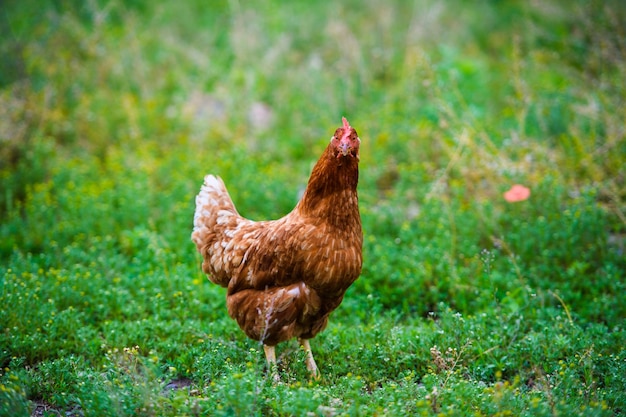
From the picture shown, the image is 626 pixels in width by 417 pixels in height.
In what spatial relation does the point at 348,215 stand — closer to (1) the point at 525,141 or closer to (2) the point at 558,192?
(2) the point at 558,192

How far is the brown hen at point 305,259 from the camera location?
4.28 m

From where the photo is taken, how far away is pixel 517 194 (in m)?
6.32

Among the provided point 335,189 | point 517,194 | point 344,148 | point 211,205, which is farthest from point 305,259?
point 517,194

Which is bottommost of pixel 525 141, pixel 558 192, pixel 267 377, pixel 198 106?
pixel 267 377

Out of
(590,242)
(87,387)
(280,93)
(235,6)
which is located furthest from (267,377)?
(235,6)

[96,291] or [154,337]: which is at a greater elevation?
[96,291]

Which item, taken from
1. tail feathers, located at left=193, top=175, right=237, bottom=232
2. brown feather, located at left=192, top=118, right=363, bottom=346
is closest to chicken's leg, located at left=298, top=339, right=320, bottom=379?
brown feather, located at left=192, top=118, right=363, bottom=346

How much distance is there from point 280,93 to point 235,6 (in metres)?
2.33

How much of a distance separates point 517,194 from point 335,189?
2.79 m

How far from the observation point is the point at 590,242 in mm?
5953

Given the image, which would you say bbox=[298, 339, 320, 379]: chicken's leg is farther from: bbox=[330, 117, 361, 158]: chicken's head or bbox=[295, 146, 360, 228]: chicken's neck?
bbox=[330, 117, 361, 158]: chicken's head

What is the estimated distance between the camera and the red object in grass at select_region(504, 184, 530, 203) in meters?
6.28

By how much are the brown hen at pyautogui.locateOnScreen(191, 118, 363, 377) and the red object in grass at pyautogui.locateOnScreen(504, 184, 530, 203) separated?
2.53m

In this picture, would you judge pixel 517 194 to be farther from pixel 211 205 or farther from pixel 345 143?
→ pixel 211 205
